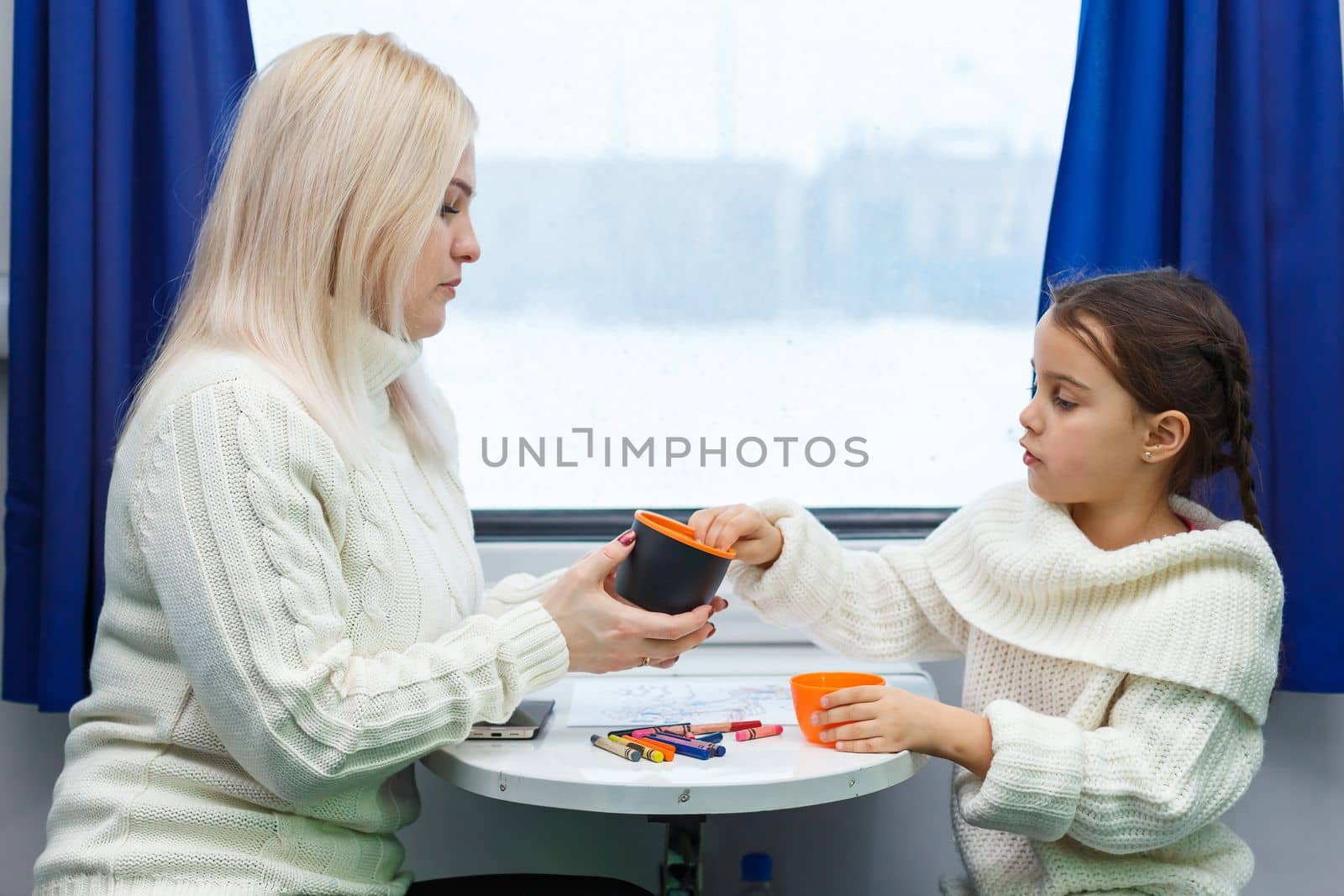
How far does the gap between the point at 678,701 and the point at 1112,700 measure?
55 cm

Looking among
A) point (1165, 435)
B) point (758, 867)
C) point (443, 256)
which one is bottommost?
point (758, 867)

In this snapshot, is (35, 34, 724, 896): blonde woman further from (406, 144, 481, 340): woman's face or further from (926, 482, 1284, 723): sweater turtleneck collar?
(926, 482, 1284, 723): sweater turtleneck collar

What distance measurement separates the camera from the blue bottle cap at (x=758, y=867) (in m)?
1.58

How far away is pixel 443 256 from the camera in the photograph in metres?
1.36

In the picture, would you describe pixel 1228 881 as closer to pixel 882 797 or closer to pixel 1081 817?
pixel 1081 817

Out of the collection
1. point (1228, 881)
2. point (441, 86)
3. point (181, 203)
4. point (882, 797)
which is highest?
point (441, 86)

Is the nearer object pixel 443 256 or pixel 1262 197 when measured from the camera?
pixel 443 256

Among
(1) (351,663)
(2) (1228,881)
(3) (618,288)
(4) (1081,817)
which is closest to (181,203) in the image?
(3) (618,288)

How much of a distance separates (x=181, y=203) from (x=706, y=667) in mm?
1104

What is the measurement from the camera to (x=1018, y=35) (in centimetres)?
203

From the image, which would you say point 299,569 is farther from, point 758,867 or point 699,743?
point 758,867

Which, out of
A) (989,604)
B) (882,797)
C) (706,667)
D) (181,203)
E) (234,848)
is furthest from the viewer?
(882,797)

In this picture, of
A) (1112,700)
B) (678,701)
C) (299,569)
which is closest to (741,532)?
(678,701)
